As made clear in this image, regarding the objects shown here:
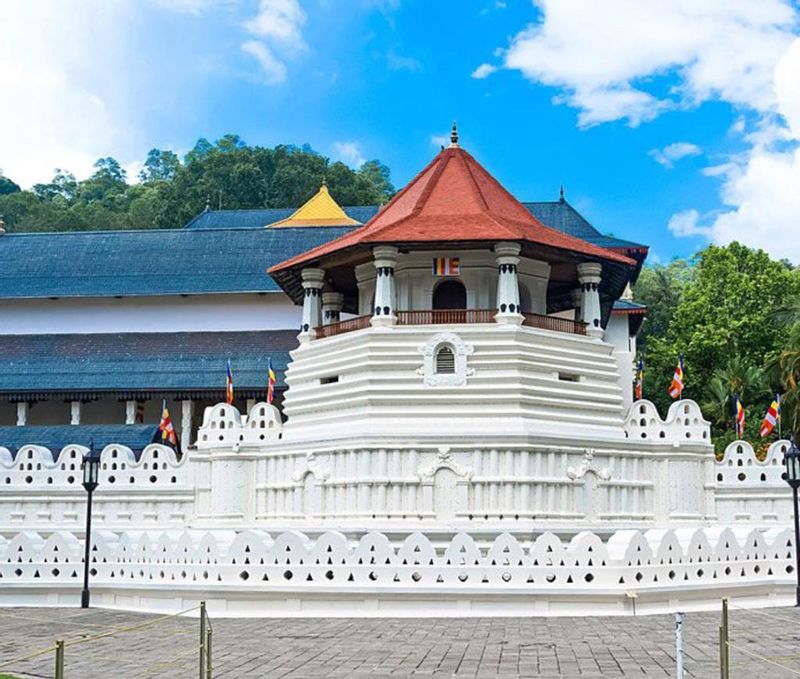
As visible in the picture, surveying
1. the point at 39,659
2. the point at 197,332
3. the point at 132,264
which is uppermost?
the point at 132,264

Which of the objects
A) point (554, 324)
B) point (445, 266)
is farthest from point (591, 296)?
point (445, 266)

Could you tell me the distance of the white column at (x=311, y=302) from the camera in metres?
30.4

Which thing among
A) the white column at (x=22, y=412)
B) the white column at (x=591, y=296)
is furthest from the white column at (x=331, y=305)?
the white column at (x=22, y=412)

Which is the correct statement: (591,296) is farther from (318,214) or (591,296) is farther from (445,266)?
(318,214)

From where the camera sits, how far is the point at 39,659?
49.0 ft

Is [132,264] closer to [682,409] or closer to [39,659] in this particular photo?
[682,409]

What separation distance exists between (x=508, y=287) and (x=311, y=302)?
5.81m

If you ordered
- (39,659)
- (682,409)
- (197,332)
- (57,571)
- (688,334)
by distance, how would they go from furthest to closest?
(688,334)
(197,332)
(682,409)
(57,571)
(39,659)

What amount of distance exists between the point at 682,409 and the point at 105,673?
58.9 feet

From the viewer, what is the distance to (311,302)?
1205 inches

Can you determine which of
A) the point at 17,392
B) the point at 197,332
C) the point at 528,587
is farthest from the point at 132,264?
the point at 528,587

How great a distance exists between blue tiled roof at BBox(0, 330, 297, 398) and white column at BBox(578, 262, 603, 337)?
1167 cm

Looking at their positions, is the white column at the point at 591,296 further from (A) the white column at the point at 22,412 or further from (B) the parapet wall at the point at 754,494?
(A) the white column at the point at 22,412

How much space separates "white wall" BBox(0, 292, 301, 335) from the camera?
42.1m
